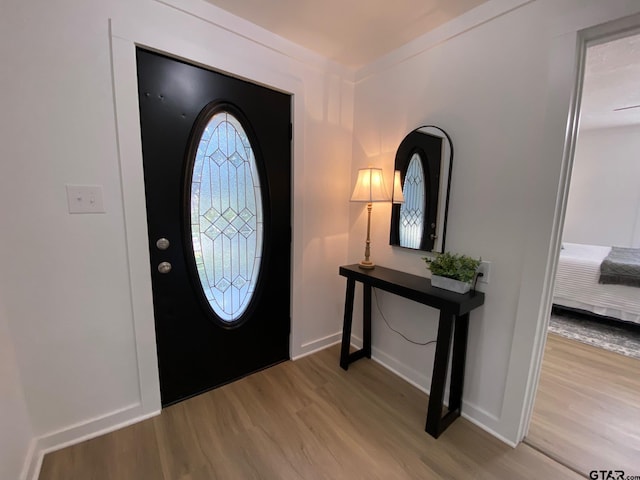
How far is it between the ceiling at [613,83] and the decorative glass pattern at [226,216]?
193cm

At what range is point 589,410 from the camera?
1.74 metres

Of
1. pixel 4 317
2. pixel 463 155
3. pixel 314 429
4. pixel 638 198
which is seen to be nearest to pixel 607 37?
pixel 463 155

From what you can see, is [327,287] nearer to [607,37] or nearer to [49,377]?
A: [49,377]

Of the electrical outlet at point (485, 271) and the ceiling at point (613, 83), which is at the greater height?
the ceiling at point (613, 83)

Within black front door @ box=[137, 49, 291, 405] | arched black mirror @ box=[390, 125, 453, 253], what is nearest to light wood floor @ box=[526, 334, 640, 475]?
arched black mirror @ box=[390, 125, 453, 253]

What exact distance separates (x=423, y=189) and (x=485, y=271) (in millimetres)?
637

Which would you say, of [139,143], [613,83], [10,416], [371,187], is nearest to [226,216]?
[139,143]

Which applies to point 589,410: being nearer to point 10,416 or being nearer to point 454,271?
point 454,271

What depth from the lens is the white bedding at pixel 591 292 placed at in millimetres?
2678

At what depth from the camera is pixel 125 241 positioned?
1.42 meters

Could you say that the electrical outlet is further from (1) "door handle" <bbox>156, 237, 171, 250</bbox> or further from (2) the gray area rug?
(2) the gray area rug

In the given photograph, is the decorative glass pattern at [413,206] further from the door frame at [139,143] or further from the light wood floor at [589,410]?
the light wood floor at [589,410]

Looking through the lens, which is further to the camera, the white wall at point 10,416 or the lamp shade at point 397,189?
the lamp shade at point 397,189

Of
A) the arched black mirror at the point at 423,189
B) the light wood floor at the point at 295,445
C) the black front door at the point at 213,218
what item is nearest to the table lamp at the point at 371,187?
the arched black mirror at the point at 423,189
